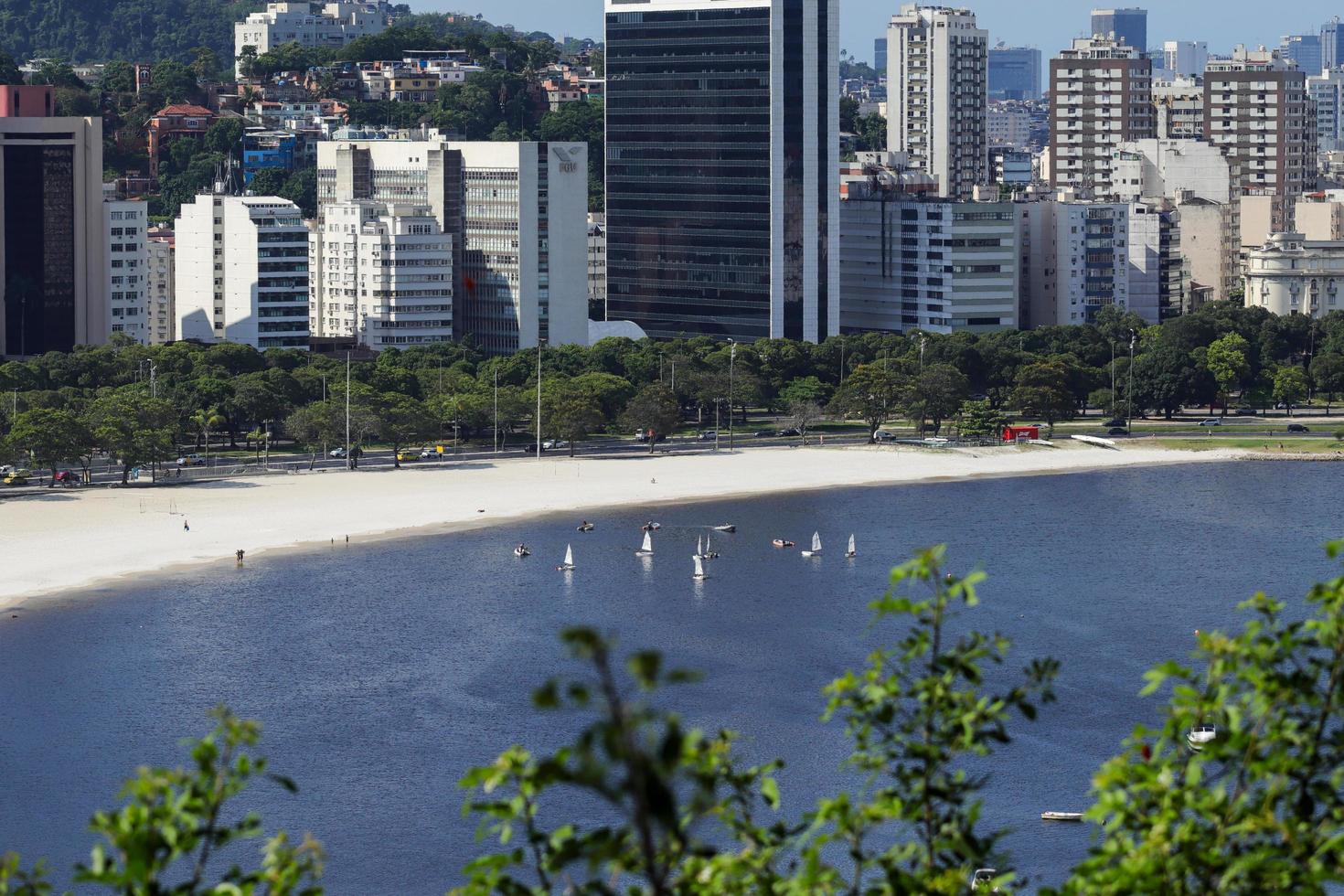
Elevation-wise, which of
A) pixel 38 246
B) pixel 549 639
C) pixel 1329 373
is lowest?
pixel 549 639

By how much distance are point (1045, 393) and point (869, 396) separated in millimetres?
7873

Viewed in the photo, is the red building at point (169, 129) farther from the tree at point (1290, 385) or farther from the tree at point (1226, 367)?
the tree at point (1290, 385)

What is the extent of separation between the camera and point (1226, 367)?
10600 cm

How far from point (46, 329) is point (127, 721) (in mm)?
59788

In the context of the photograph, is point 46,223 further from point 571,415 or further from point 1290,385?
point 1290,385

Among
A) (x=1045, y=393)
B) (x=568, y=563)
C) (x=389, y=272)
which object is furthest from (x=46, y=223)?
(x=1045, y=393)

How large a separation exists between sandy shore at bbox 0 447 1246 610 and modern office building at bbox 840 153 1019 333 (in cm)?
2451

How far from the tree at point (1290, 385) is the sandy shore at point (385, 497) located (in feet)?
34.9

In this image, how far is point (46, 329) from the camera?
105m

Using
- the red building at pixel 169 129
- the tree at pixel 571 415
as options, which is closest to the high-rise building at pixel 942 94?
the red building at pixel 169 129

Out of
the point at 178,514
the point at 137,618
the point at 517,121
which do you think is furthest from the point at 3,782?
the point at 517,121

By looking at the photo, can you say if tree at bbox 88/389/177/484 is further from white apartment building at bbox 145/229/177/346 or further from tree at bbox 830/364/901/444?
white apartment building at bbox 145/229/177/346

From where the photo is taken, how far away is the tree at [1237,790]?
39.9ft

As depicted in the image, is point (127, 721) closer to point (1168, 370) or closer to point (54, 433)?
point (54, 433)
